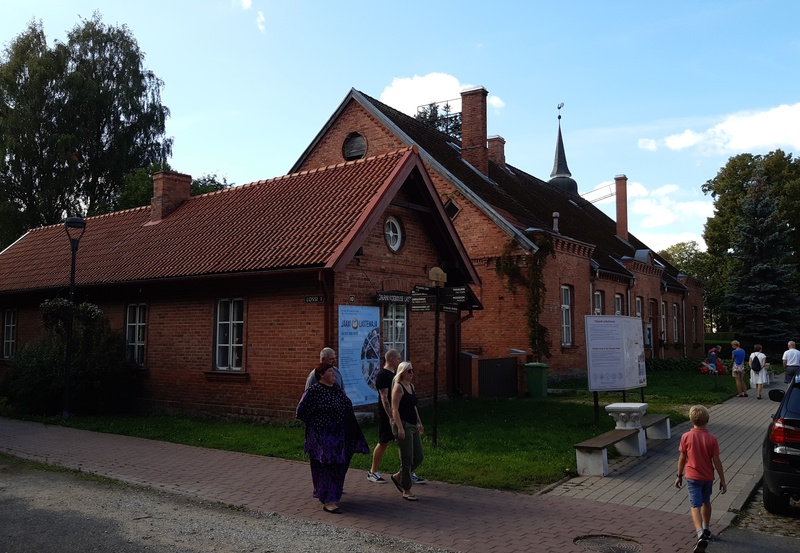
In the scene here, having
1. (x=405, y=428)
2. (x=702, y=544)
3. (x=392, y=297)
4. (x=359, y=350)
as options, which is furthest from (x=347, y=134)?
(x=702, y=544)

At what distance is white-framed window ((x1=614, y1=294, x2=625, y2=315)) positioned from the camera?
2873 centimetres

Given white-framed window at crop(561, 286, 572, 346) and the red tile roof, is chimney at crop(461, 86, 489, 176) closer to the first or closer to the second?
white-framed window at crop(561, 286, 572, 346)

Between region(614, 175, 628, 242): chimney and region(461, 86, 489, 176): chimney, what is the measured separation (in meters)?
12.4

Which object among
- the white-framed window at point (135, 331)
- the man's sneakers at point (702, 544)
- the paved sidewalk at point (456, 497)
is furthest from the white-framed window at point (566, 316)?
the man's sneakers at point (702, 544)

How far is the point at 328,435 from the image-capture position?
767 centimetres

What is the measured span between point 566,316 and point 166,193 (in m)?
13.9

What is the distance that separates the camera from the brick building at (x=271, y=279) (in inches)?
527

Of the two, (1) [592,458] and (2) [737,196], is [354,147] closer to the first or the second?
(1) [592,458]

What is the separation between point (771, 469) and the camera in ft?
23.5

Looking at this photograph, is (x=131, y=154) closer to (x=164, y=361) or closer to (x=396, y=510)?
(x=164, y=361)

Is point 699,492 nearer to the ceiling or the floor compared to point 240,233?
nearer to the floor

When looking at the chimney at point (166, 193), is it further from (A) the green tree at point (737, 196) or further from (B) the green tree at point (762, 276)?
(A) the green tree at point (737, 196)

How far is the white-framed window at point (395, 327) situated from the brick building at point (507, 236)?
3.27m

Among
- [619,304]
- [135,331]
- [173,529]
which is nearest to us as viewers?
[173,529]
